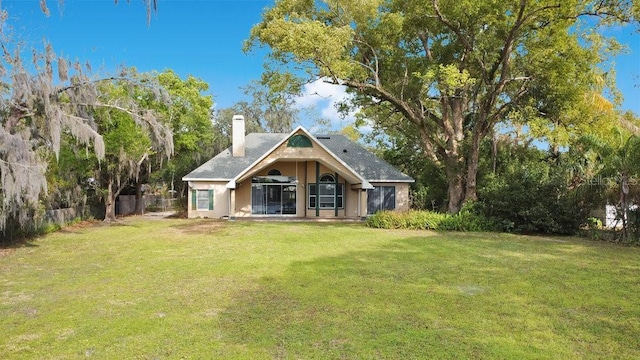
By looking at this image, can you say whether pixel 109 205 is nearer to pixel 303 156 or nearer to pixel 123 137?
pixel 123 137

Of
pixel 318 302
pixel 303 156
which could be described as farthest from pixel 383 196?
pixel 318 302

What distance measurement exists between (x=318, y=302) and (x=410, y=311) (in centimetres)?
149

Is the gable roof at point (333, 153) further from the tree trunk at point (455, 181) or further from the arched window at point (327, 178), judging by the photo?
the tree trunk at point (455, 181)

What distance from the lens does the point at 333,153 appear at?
77.5 ft

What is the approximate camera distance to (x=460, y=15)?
1766 centimetres

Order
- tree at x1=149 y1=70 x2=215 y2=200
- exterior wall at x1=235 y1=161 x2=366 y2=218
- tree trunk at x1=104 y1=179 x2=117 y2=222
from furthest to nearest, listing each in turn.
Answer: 1. tree at x1=149 y1=70 x2=215 y2=200
2. exterior wall at x1=235 y1=161 x2=366 y2=218
3. tree trunk at x1=104 y1=179 x2=117 y2=222

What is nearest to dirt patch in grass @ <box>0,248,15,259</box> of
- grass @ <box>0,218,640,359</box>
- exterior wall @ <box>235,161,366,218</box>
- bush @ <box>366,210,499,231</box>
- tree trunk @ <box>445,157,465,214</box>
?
grass @ <box>0,218,640,359</box>

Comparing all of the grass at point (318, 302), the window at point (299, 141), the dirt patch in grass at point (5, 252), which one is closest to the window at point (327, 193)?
the window at point (299, 141)

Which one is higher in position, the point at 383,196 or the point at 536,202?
the point at 383,196

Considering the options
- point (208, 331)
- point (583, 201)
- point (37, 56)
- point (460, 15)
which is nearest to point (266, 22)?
point (460, 15)

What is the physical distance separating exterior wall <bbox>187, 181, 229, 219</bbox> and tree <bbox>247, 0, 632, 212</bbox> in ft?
25.4

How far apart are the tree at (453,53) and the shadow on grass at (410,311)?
9.53 m

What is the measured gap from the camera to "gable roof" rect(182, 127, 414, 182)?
24531 millimetres

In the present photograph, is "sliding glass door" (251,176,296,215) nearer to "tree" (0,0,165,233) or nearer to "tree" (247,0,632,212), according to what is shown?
"tree" (247,0,632,212)
